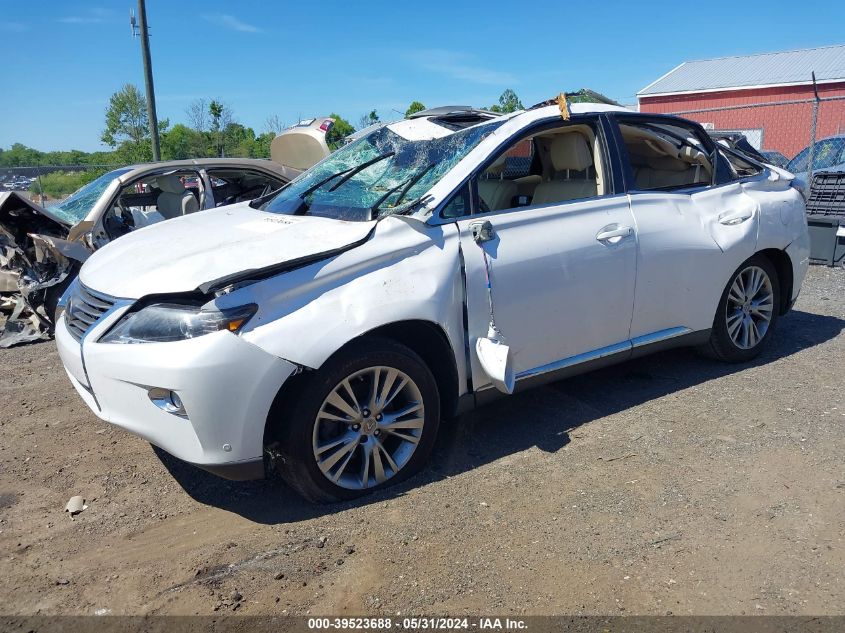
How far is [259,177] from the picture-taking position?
309 inches

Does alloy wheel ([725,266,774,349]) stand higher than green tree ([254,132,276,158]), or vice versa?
green tree ([254,132,276,158])

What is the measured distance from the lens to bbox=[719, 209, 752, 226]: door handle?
4.72 meters

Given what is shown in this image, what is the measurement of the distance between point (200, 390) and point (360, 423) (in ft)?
2.59

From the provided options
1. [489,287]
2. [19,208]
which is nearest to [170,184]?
[19,208]

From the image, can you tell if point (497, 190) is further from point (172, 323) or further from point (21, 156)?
point (21, 156)

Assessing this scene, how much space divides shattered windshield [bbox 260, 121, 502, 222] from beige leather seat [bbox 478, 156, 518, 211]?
Answer: 1.25 feet

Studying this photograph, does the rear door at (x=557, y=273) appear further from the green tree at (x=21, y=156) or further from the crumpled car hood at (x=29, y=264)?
the green tree at (x=21, y=156)

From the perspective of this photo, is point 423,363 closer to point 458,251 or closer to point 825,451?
point 458,251

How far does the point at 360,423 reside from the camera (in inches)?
131

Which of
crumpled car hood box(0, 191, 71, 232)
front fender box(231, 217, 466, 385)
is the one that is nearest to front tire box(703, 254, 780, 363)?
front fender box(231, 217, 466, 385)

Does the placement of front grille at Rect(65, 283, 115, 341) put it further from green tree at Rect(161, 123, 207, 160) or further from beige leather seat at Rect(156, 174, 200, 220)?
green tree at Rect(161, 123, 207, 160)

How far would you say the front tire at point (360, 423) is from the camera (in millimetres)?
3129

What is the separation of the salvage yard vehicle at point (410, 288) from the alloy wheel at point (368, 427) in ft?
0.04

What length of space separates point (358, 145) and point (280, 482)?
7.49ft
